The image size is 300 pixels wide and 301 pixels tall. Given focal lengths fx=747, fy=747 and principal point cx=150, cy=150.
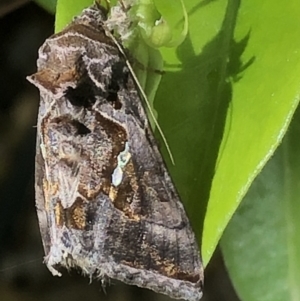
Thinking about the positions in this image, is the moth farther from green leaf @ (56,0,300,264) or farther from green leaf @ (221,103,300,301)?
green leaf @ (221,103,300,301)

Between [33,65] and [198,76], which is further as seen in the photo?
[33,65]

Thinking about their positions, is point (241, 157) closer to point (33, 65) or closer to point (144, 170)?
point (144, 170)

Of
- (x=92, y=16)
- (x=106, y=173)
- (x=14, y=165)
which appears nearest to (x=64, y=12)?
(x=92, y=16)

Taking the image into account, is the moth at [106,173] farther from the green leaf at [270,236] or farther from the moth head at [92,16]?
the green leaf at [270,236]

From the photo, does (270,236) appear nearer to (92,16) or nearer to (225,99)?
(225,99)

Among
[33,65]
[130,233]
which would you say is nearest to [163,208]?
[130,233]
